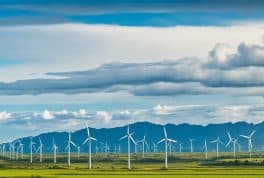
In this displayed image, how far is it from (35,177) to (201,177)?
28.6m

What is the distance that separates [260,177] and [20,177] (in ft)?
134

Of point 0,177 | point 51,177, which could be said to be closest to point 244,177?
point 51,177

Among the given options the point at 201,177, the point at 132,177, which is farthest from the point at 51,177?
the point at 201,177

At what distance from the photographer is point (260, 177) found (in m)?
126

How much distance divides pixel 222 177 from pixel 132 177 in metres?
15.7

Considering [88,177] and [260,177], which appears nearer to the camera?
[260,177]

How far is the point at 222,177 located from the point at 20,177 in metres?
34.8

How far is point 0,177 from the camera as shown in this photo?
12825cm

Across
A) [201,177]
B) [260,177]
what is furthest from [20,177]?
[260,177]

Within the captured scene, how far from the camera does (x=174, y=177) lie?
132250 millimetres

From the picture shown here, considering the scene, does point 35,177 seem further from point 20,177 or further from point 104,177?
point 104,177

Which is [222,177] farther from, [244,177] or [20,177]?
[20,177]

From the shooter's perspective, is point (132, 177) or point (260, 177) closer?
point (260, 177)

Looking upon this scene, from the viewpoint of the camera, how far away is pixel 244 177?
129m
